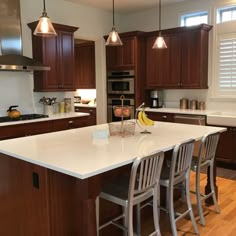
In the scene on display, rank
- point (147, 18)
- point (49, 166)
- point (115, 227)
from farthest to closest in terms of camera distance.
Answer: point (147, 18), point (115, 227), point (49, 166)

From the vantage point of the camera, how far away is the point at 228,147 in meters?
4.73

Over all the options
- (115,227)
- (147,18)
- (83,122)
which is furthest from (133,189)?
(147,18)

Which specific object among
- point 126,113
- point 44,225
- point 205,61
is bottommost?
point 44,225

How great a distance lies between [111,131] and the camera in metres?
3.10

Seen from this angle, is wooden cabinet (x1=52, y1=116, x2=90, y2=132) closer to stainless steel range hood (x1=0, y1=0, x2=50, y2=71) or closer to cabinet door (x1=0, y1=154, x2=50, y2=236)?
stainless steel range hood (x1=0, y1=0, x2=50, y2=71)

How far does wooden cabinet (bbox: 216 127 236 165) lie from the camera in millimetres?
4672

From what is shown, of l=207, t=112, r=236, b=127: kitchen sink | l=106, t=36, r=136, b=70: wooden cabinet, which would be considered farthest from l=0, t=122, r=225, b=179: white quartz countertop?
l=106, t=36, r=136, b=70: wooden cabinet

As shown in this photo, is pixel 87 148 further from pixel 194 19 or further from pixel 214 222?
pixel 194 19

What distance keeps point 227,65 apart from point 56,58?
10.0 ft

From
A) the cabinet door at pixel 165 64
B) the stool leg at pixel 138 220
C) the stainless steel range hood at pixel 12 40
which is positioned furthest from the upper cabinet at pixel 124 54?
the stool leg at pixel 138 220

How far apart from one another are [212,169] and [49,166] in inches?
80.9

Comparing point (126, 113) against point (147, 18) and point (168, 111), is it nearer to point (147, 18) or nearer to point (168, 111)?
point (168, 111)

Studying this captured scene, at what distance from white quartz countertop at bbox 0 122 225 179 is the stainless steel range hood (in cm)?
170

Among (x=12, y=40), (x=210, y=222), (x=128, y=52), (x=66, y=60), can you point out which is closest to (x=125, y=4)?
(x=128, y=52)
